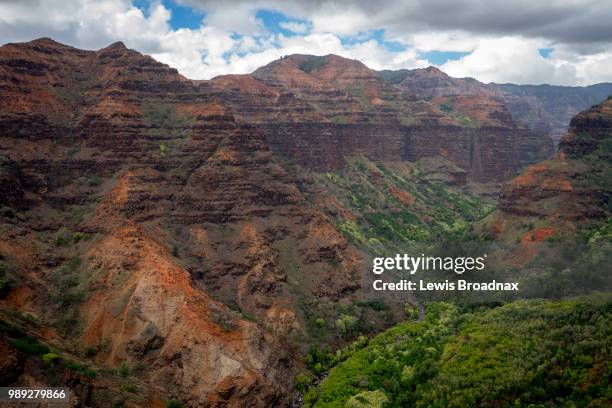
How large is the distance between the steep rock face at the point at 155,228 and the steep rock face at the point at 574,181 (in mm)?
42868

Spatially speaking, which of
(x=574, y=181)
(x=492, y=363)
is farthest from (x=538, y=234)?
(x=492, y=363)

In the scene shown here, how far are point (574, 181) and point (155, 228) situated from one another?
86464 millimetres

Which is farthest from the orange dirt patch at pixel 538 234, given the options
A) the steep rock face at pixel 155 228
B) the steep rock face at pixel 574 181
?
the steep rock face at pixel 155 228

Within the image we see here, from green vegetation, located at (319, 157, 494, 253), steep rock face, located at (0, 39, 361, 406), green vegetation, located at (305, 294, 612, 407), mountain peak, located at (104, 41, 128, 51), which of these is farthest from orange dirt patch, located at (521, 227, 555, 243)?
mountain peak, located at (104, 41, 128, 51)

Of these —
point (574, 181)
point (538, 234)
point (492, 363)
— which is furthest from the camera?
point (574, 181)

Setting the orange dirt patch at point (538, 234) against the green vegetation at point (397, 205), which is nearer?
the orange dirt patch at point (538, 234)

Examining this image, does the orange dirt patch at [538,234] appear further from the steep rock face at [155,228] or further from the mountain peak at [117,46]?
the mountain peak at [117,46]

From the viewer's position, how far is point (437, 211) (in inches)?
6919

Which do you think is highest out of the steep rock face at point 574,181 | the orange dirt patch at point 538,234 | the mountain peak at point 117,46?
the mountain peak at point 117,46

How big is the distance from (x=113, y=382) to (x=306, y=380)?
87.0ft

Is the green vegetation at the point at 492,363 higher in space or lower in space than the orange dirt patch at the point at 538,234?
lower

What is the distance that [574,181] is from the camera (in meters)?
118

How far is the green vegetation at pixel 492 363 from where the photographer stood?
58750 mm

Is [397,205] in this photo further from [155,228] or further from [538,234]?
[155,228]
